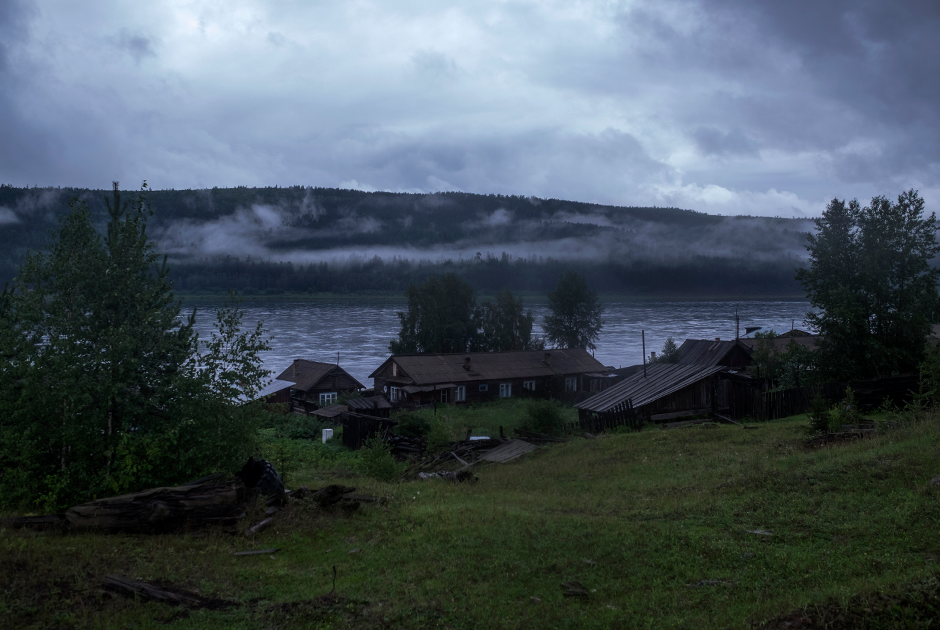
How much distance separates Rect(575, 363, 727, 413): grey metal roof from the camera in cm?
3209

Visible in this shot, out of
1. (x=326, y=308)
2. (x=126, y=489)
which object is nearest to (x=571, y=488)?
(x=126, y=489)

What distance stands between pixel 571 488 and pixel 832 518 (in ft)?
26.2

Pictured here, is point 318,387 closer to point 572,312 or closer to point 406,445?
point 406,445

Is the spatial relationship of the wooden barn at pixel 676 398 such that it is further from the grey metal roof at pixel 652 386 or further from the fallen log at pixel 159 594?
the fallen log at pixel 159 594

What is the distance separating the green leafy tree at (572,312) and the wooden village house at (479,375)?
52.1ft

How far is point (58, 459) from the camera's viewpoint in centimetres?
1221

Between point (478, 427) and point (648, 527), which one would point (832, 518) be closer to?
point (648, 527)

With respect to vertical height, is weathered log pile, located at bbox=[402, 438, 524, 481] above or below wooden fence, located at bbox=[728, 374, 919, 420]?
below

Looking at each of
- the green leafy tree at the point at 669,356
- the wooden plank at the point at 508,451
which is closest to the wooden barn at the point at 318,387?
the green leafy tree at the point at 669,356

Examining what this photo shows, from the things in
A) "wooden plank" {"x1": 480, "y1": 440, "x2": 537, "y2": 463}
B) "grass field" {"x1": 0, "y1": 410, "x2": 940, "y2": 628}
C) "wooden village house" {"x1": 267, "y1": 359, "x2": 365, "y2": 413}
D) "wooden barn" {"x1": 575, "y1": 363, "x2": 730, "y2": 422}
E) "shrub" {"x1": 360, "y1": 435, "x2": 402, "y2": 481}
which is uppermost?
"grass field" {"x1": 0, "y1": 410, "x2": 940, "y2": 628}

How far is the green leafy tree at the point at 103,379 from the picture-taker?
11914mm

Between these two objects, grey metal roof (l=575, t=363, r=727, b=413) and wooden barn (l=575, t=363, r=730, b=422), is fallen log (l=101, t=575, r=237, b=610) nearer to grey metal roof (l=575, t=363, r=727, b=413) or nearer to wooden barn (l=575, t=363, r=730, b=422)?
wooden barn (l=575, t=363, r=730, b=422)

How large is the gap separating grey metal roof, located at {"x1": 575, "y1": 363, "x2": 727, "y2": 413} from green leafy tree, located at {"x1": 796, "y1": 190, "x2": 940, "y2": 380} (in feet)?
19.9

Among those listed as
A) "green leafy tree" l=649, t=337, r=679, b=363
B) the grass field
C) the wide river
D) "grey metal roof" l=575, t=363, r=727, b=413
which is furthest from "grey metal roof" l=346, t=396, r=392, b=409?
the grass field
